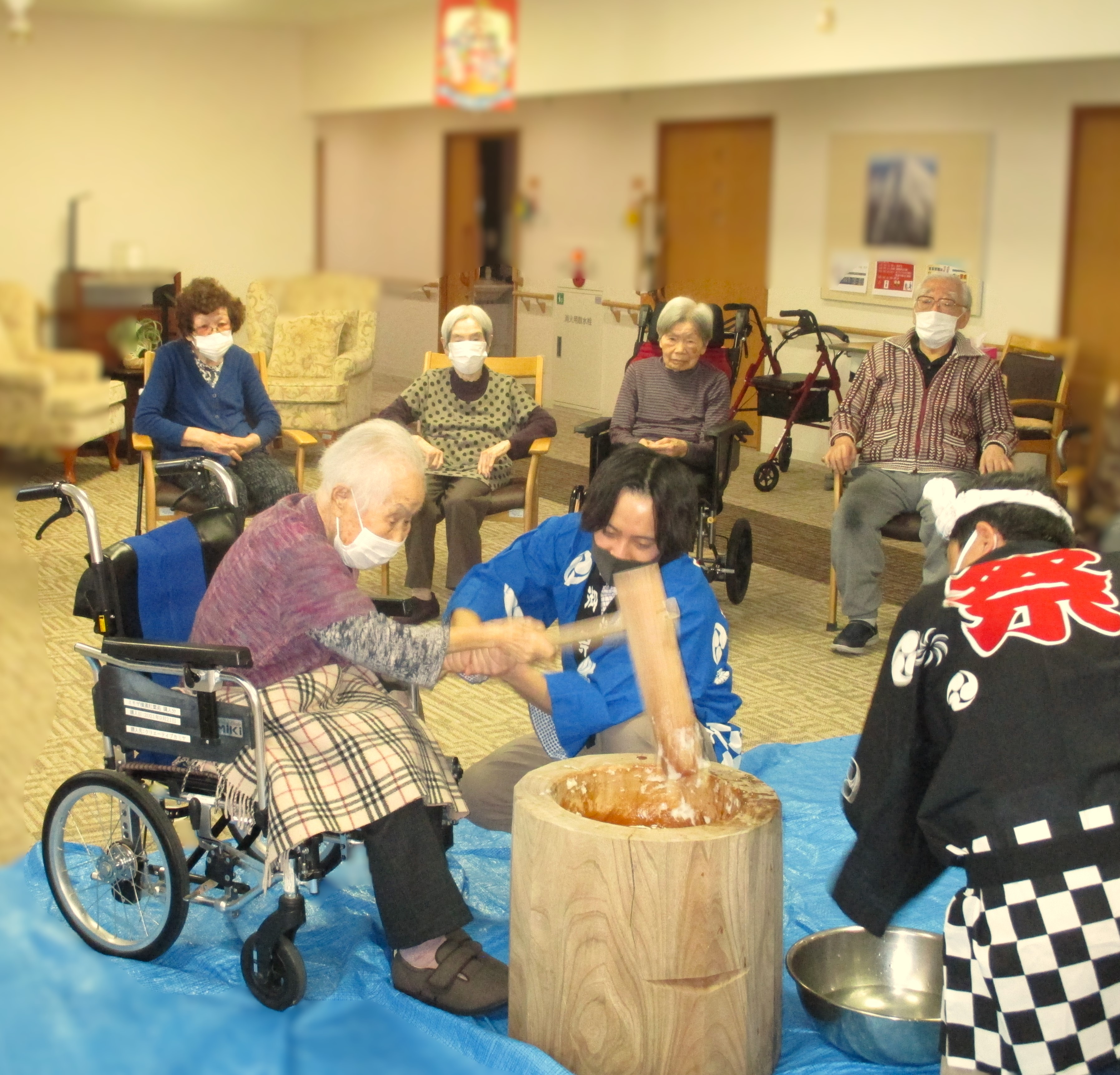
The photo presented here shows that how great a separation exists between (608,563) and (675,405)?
2508 mm

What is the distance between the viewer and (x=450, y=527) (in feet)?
18.1

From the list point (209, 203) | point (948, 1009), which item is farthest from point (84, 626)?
point (209, 203)

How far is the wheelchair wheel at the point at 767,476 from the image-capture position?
6488mm

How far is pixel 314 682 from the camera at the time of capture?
2.59 m

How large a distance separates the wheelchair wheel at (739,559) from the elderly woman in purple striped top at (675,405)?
0.27m

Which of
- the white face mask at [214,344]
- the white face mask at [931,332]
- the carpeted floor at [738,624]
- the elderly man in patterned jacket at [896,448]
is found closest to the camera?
the white face mask at [214,344]

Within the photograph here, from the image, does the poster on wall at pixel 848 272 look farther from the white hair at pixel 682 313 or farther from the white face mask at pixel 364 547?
the white face mask at pixel 364 547

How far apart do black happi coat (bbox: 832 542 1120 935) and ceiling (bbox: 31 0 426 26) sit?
1.52 meters

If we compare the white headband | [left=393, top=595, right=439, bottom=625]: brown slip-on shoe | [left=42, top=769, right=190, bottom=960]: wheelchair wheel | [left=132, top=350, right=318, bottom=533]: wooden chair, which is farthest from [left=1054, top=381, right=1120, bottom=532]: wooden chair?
[left=393, top=595, right=439, bottom=625]: brown slip-on shoe

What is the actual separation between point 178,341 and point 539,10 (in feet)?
1.89

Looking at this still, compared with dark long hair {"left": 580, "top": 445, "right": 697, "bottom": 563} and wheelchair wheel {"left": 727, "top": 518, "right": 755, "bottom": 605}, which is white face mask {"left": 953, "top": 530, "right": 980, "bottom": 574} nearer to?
dark long hair {"left": 580, "top": 445, "right": 697, "bottom": 563}

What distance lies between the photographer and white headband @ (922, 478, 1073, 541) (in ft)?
6.29

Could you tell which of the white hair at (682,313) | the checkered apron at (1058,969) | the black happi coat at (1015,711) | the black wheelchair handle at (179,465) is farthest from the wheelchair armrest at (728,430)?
the checkered apron at (1058,969)

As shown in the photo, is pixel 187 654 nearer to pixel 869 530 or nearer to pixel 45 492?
pixel 45 492
